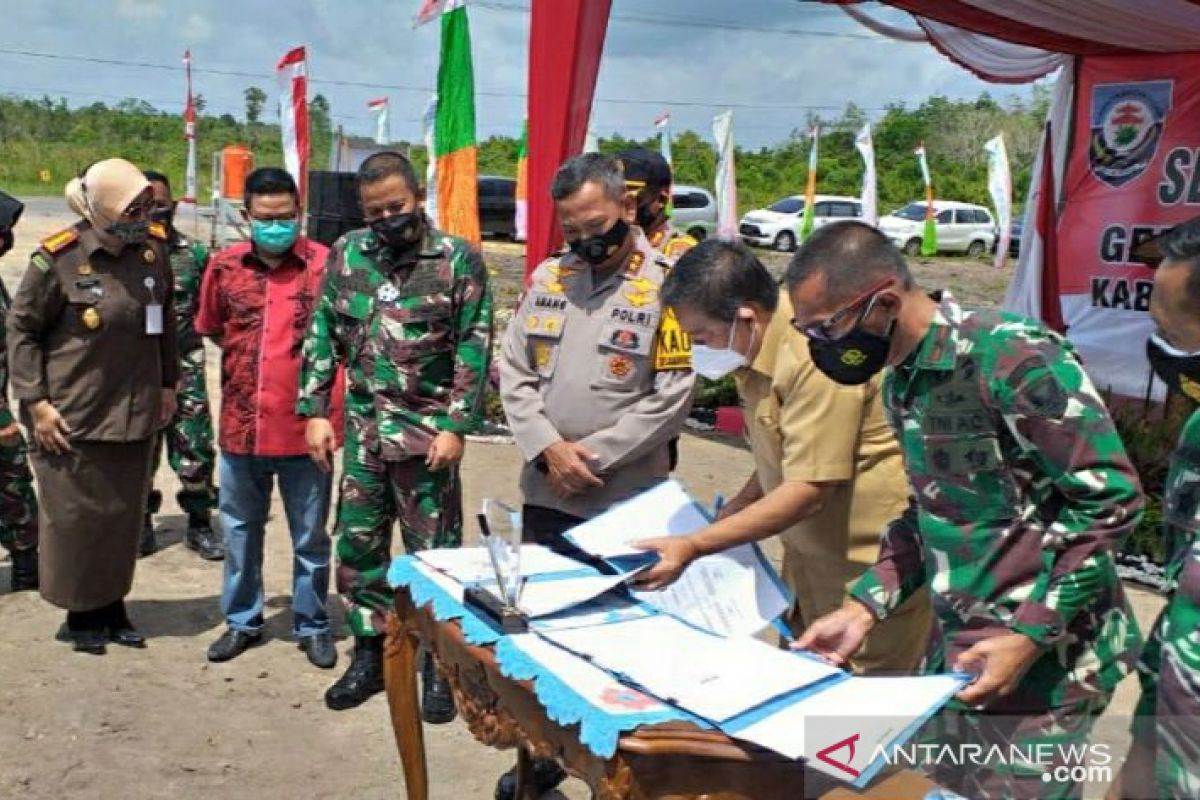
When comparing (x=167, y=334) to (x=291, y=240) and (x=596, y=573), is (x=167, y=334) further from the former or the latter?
(x=596, y=573)

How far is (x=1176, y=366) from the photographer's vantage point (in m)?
2.10

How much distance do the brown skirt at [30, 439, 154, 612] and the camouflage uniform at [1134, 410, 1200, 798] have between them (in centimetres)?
355

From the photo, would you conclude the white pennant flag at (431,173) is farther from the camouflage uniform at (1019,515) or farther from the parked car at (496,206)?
the parked car at (496,206)

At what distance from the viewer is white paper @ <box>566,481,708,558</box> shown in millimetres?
2367

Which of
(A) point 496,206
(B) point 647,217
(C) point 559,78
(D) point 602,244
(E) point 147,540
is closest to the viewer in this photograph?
(D) point 602,244

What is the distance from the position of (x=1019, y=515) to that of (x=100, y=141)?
45022 millimetres

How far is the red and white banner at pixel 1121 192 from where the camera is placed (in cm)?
768

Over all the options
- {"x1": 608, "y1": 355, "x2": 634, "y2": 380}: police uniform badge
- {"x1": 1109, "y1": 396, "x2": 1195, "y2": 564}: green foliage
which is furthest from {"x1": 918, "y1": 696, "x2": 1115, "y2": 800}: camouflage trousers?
{"x1": 1109, "y1": 396, "x2": 1195, "y2": 564}: green foliage

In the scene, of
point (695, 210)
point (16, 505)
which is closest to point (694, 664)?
point (16, 505)

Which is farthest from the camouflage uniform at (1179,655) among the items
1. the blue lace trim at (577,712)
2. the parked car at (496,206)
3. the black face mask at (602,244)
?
the parked car at (496,206)

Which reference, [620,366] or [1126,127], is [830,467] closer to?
[620,366]

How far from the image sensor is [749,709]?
1.69 metres

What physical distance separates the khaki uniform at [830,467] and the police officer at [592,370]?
1.92 feet

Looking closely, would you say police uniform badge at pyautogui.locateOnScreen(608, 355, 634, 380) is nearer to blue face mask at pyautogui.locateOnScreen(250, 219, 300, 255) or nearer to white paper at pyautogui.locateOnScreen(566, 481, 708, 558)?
white paper at pyautogui.locateOnScreen(566, 481, 708, 558)
